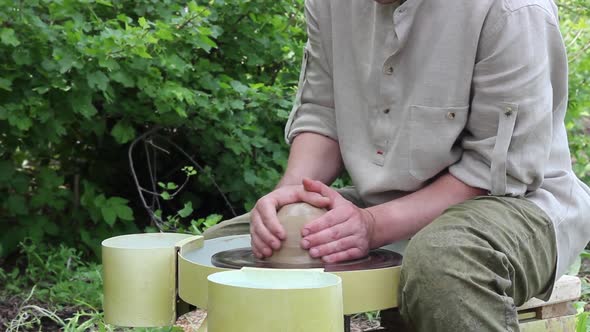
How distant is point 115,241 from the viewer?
7.87 ft

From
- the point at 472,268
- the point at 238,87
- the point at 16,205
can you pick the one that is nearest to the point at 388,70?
the point at 472,268

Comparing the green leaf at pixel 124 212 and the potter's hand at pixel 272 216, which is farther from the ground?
the potter's hand at pixel 272 216

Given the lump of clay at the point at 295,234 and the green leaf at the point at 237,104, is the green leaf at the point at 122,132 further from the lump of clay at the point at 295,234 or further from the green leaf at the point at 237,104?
the lump of clay at the point at 295,234

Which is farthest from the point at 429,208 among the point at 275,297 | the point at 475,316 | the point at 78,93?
the point at 78,93

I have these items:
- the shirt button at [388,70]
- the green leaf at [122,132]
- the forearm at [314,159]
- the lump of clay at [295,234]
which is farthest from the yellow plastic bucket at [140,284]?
the green leaf at [122,132]

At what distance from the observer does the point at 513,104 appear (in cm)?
221

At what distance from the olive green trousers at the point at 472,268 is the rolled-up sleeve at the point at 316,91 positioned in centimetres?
64

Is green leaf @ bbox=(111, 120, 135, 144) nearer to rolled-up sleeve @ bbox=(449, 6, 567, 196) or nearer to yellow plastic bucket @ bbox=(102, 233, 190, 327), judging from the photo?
yellow plastic bucket @ bbox=(102, 233, 190, 327)

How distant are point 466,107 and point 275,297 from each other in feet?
2.89

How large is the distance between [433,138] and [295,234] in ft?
1.43

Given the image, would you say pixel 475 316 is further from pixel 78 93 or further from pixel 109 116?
pixel 109 116

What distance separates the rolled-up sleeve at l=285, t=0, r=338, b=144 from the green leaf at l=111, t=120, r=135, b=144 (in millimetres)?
1560

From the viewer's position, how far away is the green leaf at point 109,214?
4215 millimetres

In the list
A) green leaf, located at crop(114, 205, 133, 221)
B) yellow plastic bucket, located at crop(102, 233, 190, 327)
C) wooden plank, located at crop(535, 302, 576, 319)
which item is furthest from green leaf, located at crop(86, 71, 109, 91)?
wooden plank, located at crop(535, 302, 576, 319)
